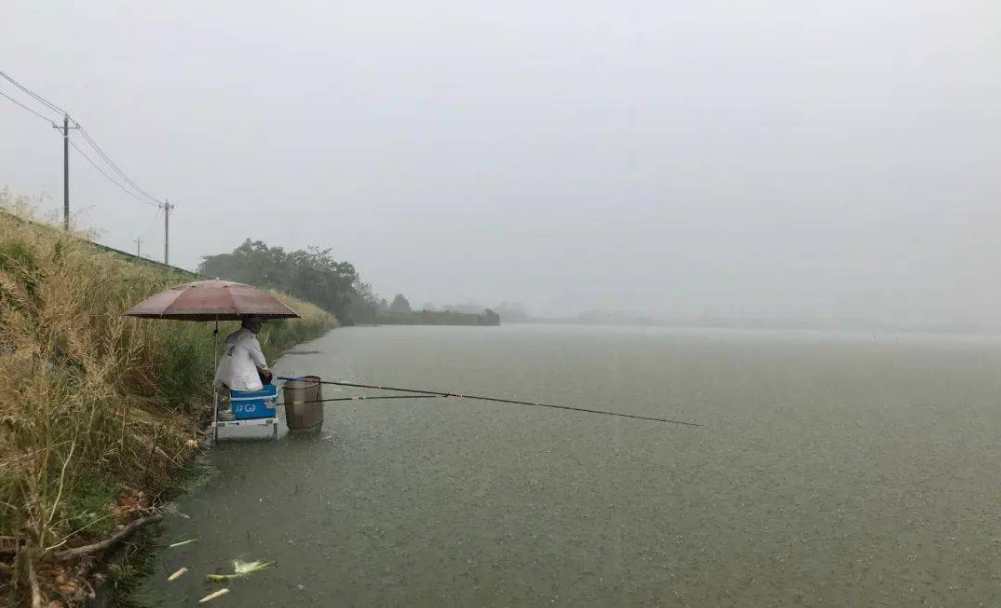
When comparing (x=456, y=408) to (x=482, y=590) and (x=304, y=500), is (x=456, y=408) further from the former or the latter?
(x=482, y=590)

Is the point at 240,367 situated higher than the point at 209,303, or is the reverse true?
the point at 209,303

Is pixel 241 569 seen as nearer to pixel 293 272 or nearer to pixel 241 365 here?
pixel 241 365

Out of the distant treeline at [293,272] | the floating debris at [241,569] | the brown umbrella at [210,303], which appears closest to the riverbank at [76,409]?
the brown umbrella at [210,303]

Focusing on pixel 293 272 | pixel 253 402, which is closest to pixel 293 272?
pixel 293 272

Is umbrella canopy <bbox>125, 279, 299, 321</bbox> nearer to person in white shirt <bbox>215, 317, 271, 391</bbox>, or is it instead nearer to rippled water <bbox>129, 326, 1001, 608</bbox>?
person in white shirt <bbox>215, 317, 271, 391</bbox>

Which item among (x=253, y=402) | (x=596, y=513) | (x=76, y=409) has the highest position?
(x=76, y=409)

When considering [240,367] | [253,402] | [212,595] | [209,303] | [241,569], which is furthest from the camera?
[253,402]

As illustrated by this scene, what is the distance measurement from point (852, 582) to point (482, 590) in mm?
1987

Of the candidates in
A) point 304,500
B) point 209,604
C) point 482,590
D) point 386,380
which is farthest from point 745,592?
point 386,380

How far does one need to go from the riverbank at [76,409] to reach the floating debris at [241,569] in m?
0.56

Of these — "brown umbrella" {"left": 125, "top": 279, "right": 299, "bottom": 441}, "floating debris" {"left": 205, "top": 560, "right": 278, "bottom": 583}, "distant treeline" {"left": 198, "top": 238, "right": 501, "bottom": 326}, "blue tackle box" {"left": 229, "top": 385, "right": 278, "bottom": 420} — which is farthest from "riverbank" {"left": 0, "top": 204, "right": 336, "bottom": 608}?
"distant treeline" {"left": 198, "top": 238, "right": 501, "bottom": 326}

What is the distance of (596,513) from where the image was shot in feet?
14.1

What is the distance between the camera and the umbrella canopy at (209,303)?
5.00m

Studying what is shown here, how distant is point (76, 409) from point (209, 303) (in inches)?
69.8
